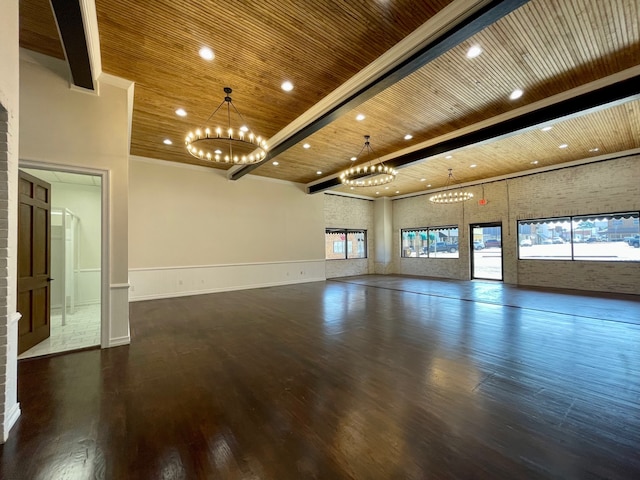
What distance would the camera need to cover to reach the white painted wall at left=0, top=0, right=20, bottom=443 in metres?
2.04

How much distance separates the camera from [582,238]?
8.66 metres

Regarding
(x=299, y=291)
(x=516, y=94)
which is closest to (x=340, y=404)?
(x=516, y=94)

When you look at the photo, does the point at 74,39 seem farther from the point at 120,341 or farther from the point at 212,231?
the point at 212,231

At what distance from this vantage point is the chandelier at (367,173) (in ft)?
22.6

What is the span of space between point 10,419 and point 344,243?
11.7m

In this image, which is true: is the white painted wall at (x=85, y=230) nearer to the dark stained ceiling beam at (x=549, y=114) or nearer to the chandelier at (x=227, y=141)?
the chandelier at (x=227, y=141)

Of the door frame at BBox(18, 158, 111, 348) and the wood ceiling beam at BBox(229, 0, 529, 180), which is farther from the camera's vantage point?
the door frame at BBox(18, 158, 111, 348)

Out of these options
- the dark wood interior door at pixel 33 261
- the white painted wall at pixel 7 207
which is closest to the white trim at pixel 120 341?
the dark wood interior door at pixel 33 261

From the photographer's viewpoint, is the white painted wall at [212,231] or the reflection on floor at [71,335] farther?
the white painted wall at [212,231]

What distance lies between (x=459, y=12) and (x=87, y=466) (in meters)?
5.05

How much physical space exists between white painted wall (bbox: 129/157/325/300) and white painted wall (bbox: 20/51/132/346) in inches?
151

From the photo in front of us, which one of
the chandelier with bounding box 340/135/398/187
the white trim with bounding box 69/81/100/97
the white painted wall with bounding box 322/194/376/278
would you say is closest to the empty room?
the white trim with bounding box 69/81/100/97

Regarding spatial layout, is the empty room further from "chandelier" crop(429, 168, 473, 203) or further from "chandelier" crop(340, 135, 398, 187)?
"chandelier" crop(429, 168, 473, 203)

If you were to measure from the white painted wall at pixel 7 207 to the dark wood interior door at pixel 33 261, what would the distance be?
1.89 m
